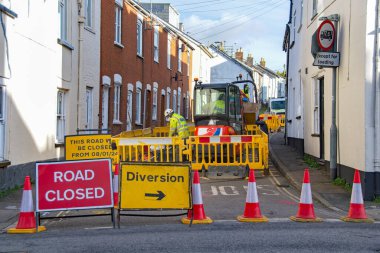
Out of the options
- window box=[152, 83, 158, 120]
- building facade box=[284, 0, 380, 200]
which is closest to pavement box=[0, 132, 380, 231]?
building facade box=[284, 0, 380, 200]

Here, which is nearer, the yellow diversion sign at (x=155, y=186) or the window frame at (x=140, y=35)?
the yellow diversion sign at (x=155, y=186)

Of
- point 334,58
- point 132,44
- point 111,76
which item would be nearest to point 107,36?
point 111,76

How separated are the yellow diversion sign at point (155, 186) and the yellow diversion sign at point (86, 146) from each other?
14.9 ft

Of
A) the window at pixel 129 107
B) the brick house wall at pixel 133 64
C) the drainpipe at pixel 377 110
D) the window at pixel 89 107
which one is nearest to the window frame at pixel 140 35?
the brick house wall at pixel 133 64

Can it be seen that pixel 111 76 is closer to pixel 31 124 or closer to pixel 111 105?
pixel 111 105

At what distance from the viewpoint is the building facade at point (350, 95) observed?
34.2 ft

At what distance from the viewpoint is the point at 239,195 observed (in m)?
11.4

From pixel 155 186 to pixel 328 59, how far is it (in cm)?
637

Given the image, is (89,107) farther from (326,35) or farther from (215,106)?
(326,35)

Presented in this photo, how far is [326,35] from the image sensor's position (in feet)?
41.2

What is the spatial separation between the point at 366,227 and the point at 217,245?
2643 millimetres

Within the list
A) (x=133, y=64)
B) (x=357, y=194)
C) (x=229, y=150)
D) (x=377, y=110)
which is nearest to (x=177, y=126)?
(x=229, y=150)

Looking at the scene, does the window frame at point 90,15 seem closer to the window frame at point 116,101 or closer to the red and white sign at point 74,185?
the window frame at point 116,101

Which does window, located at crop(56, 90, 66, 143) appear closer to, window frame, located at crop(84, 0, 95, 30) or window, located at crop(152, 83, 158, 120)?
window frame, located at crop(84, 0, 95, 30)
